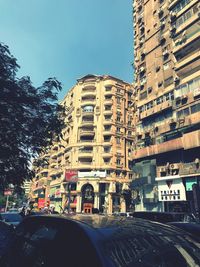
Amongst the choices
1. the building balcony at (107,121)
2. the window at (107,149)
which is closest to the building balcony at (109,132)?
the building balcony at (107,121)

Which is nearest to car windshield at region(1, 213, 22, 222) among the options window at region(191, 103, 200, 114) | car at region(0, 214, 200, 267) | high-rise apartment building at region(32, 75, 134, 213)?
car at region(0, 214, 200, 267)

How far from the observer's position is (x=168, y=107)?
32812 mm

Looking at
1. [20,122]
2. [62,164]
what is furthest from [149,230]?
[62,164]

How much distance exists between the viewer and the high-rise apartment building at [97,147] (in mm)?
50812

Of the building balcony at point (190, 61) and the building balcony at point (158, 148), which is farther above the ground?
the building balcony at point (190, 61)

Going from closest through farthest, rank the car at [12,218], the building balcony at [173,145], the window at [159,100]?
the car at [12,218] < the building balcony at [173,145] < the window at [159,100]

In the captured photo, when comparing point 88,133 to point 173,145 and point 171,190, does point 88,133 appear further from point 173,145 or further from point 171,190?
point 171,190

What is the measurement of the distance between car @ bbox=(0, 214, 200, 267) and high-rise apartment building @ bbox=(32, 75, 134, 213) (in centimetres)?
4606

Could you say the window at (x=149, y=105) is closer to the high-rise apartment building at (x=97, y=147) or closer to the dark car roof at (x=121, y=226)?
the high-rise apartment building at (x=97, y=147)

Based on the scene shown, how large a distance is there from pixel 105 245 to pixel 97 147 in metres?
51.2

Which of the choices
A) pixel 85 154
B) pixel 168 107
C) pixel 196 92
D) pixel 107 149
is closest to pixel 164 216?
pixel 196 92

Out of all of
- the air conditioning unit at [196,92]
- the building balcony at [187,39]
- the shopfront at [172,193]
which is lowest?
the shopfront at [172,193]

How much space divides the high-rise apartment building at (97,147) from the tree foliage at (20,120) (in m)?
37.4

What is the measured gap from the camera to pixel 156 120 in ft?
115
